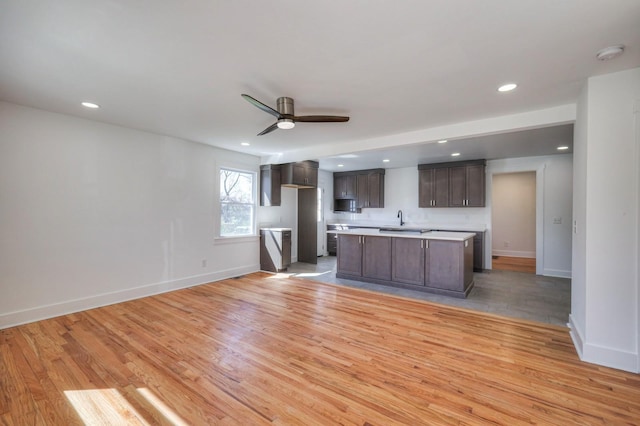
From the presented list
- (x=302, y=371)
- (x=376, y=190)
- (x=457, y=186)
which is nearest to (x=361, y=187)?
(x=376, y=190)

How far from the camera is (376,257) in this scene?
192 inches

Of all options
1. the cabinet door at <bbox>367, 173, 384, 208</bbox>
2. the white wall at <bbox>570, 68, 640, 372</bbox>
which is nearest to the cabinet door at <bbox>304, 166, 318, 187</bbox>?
the cabinet door at <bbox>367, 173, 384, 208</bbox>

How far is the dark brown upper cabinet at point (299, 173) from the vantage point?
585cm

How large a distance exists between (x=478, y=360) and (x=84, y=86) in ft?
14.3

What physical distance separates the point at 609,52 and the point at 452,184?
4.42m

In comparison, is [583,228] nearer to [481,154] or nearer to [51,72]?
[481,154]

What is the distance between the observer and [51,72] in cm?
236

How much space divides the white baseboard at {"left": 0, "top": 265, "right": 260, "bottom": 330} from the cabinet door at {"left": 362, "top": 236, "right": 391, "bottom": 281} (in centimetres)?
261

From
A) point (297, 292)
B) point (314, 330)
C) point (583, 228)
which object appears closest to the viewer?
point (583, 228)

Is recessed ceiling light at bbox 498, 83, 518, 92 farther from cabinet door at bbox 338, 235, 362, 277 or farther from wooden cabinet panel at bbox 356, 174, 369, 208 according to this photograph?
wooden cabinet panel at bbox 356, 174, 369, 208

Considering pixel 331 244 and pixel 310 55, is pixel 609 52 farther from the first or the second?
pixel 331 244

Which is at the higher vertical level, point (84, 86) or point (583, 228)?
point (84, 86)

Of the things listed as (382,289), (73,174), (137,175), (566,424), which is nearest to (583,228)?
(566,424)

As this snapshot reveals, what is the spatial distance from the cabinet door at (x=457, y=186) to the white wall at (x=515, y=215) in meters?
2.30
